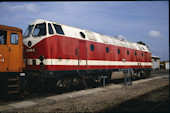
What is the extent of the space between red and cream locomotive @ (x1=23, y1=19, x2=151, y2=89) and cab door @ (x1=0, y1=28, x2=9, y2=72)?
1752 mm

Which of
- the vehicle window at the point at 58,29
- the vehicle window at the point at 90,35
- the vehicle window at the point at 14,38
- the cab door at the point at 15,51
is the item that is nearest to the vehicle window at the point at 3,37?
the cab door at the point at 15,51

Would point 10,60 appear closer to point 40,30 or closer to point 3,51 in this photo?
point 3,51

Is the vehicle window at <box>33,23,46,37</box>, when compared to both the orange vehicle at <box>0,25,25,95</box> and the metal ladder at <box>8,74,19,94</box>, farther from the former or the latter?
the metal ladder at <box>8,74,19,94</box>

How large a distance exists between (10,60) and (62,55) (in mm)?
3037

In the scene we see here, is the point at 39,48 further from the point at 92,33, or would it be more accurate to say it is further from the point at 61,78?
the point at 92,33

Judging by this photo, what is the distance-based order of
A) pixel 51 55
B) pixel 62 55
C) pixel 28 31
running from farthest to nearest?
pixel 28 31 < pixel 62 55 < pixel 51 55

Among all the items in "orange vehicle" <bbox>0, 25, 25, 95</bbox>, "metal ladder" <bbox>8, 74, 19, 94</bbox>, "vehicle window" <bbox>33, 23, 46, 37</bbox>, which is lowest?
"metal ladder" <bbox>8, 74, 19, 94</bbox>

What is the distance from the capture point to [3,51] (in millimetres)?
8594

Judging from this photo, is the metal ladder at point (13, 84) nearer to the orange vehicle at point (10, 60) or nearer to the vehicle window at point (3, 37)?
the orange vehicle at point (10, 60)

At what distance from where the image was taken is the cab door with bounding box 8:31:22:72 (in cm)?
895

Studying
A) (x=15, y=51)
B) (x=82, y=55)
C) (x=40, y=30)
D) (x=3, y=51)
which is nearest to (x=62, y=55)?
(x=82, y=55)

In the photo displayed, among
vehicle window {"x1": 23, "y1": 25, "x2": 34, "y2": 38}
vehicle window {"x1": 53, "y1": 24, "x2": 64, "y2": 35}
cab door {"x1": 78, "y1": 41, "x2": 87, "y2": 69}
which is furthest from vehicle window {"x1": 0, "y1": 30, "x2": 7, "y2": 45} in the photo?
cab door {"x1": 78, "y1": 41, "x2": 87, "y2": 69}

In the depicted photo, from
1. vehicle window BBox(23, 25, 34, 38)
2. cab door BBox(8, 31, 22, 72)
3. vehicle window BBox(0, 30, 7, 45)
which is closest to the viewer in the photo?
vehicle window BBox(0, 30, 7, 45)

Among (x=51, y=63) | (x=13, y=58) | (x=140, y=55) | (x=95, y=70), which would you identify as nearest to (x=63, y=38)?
(x=51, y=63)
